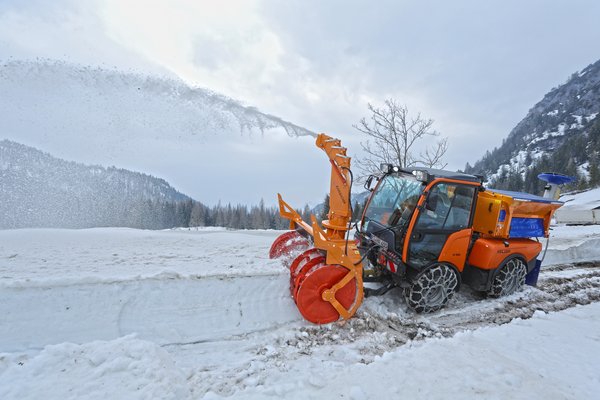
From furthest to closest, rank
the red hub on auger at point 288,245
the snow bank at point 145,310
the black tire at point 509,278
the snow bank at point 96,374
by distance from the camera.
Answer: the red hub on auger at point 288,245, the black tire at point 509,278, the snow bank at point 145,310, the snow bank at point 96,374

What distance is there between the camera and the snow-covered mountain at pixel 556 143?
80500mm

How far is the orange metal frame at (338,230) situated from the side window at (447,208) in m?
1.23

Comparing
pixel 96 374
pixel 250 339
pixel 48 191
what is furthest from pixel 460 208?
pixel 48 191

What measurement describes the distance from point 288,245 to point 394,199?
238 centimetres

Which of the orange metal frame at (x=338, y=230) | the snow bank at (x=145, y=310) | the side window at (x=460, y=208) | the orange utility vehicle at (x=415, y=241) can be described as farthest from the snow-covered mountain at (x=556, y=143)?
the snow bank at (x=145, y=310)

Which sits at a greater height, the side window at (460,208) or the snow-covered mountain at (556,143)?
the snow-covered mountain at (556,143)

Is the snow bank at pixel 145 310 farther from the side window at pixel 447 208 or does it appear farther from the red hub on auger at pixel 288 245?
the side window at pixel 447 208

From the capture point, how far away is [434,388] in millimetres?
2863

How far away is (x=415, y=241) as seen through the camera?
16.5 feet

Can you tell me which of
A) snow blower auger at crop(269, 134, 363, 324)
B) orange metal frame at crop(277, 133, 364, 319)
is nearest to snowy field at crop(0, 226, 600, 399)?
snow blower auger at crop(269, 134, 363, 324)

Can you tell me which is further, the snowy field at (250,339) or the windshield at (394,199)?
the windshield at (394,199)

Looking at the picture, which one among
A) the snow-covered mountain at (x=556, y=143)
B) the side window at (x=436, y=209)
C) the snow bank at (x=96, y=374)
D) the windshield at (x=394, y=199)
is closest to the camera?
the snow bank at (x=96, y=374)

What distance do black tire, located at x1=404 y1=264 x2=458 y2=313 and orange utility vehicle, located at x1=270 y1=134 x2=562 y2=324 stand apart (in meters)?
0.02

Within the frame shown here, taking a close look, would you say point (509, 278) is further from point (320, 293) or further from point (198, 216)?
point (198, 216)
